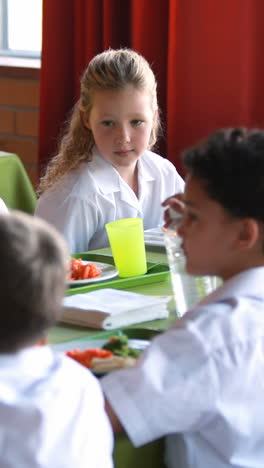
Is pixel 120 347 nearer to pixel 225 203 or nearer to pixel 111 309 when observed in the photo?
pixel 111 309

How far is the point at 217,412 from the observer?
118 cm

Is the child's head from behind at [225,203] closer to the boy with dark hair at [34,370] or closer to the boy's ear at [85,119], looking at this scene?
the boy with dark hair at [34,370]

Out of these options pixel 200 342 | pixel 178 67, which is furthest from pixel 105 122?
pixel 200 342

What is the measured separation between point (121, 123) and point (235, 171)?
1160 mm

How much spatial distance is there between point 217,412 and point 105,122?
1385 mm

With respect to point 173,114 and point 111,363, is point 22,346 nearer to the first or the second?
point 111,363

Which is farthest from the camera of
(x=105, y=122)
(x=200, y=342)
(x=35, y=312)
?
(x=105, y=122)

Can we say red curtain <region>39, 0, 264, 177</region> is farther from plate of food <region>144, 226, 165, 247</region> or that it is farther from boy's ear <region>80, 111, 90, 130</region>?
plate of food <region>144, 226, 165, 247</region>

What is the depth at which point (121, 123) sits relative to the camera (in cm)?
242

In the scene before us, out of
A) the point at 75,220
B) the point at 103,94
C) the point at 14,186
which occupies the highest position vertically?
the point at 103,94

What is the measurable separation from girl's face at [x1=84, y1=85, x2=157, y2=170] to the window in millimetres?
1593

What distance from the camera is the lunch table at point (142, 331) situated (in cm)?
120

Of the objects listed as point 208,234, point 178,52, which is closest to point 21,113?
point 178,52

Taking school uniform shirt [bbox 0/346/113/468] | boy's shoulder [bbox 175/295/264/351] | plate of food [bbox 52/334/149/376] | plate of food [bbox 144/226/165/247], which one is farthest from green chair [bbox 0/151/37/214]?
school uniform shirt [bbox 0/346/113/468]
